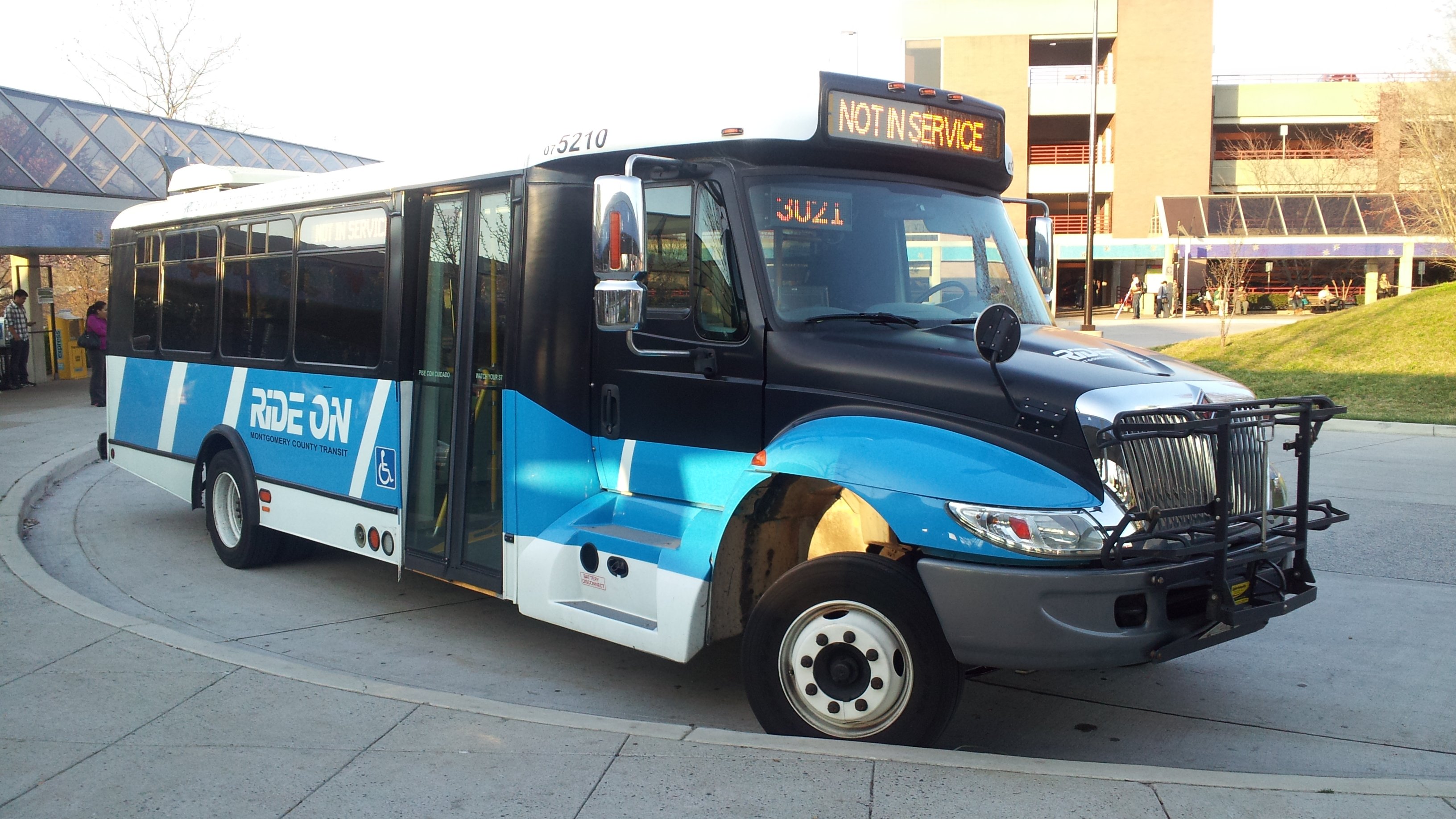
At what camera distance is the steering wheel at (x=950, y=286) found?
518cm

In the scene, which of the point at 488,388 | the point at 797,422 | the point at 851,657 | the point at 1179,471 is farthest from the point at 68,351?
the point at 1179,471

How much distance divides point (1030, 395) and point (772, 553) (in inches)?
58.2

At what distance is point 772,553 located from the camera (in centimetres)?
514

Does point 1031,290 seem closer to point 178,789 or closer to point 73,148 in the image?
point 178,789

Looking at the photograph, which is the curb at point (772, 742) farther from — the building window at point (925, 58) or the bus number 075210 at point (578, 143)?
the building window at point (925, 58)

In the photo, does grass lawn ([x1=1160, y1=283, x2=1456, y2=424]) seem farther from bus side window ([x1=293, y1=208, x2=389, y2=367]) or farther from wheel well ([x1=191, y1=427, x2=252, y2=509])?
wheel well ([x1=191, y1=427, x2=252, y2=509])

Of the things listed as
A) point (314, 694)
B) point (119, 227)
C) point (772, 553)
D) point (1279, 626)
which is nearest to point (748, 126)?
point (772, 553)

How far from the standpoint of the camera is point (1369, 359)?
19.4 meters

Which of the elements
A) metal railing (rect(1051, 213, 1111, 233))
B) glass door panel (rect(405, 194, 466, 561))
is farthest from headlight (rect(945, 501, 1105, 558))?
metal railing (rect(1051, 213, 1111, 233))

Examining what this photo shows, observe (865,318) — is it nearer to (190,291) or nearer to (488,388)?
(488,388)

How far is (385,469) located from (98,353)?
48.6 ft

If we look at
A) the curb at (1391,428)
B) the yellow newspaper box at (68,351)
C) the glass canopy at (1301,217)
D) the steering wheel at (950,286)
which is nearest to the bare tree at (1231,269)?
the glass canopy at (1301,217)

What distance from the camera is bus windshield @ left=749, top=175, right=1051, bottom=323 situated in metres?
4.95

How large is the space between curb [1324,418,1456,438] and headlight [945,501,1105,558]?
40.1ft
